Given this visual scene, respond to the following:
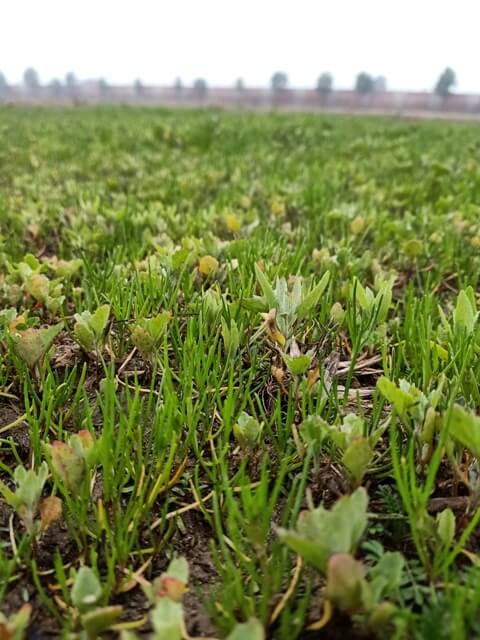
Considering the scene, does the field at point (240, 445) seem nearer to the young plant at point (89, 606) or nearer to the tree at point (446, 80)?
the young plant at point (89, 606)

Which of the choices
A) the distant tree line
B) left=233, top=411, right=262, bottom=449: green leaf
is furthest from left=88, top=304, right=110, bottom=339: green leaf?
the distant tree line

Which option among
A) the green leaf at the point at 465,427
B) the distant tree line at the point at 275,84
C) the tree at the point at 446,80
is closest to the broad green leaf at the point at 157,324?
the green leaf at the point at 465,427

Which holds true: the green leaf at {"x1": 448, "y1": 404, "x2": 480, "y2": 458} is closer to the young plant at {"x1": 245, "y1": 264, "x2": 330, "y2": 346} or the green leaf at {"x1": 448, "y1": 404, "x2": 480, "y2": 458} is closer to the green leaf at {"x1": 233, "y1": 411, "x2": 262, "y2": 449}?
the green leaf at {"x1": 233, "y1": 411, "x2": 262, "y2": 449}

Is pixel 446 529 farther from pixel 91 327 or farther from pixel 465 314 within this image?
pixel 91 327

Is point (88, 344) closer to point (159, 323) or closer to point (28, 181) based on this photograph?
point (159, 323)

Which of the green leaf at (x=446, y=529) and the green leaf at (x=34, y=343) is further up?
the green leaf at (x=34, y=343)

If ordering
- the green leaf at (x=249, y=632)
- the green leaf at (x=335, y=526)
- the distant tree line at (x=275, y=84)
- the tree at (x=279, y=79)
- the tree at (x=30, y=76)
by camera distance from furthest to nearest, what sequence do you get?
the tree at (x=30, y=76), the tree at (x=279, y=79), the distant tree line at (x=275, y=84), the green leaf at (x=335, y=526), the green leaf at (x=249, y=632)

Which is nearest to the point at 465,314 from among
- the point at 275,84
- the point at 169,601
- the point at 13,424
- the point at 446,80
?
the point at 169,601

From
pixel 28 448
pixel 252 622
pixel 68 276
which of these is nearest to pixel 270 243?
pixel 68 276

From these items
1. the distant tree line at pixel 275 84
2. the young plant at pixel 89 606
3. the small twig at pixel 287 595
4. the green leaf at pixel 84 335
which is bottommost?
the small twig at pixel 287 595
